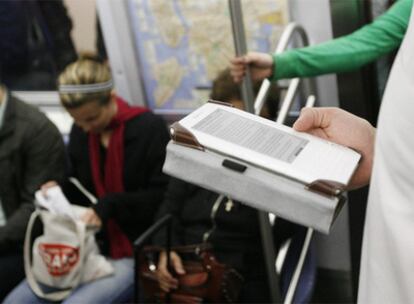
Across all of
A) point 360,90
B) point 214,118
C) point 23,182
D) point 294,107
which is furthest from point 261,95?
point 23,182

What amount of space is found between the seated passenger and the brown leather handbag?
60cm

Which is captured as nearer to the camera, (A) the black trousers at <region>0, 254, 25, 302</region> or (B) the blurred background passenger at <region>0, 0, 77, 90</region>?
(A) the black trousers at <region>0, 254, 25, 302</region>

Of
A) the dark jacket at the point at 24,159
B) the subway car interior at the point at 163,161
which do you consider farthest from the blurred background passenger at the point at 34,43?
the dark jacket at the point at 24,159

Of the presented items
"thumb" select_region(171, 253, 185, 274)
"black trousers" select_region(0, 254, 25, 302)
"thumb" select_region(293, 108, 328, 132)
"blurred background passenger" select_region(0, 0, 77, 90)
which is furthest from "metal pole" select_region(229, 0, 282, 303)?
"blurred background passenger" select_region(0, 0, 77, 90)

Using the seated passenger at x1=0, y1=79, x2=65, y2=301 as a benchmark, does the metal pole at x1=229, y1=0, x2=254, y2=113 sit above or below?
above

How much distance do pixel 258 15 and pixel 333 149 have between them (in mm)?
1365

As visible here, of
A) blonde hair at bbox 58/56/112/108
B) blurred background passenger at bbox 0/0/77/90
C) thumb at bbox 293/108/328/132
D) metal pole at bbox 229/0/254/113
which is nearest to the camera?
thumb at bbox 293/108/328/132

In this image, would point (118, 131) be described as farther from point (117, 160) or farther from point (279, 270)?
point (279, 270)

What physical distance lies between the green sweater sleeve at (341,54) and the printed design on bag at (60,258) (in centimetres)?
88

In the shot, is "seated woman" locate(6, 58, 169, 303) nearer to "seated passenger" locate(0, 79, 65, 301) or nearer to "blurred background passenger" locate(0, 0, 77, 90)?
"seated passenger" locate(0, 79, 65, 301)

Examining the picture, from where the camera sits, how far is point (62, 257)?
167 cm

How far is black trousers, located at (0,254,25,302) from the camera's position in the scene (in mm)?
1904

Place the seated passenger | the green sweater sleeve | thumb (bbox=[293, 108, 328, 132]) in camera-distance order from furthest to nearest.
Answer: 1. the seated passenger
2. the green sweater sleeve
3. thumb (bbox=[293, 108, 328, 132])

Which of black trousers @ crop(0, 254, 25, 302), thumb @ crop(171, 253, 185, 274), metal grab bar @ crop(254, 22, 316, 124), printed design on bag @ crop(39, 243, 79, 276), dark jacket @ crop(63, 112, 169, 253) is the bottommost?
black trousers @ crop(0, 254, 25, 302)
